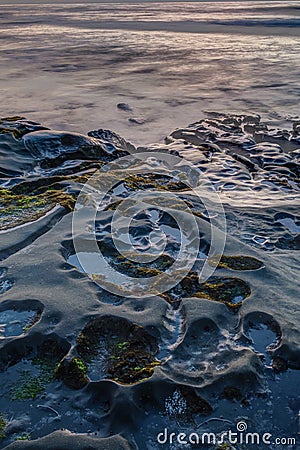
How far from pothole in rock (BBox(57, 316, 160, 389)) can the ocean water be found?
13.5 ft

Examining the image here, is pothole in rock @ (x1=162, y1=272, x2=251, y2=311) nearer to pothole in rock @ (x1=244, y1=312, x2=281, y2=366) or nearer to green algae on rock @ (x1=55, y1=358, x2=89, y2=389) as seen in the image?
pothole in rock @ (x1=244, y1=312, x2=281, y2=366)

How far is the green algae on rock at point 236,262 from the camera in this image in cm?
321

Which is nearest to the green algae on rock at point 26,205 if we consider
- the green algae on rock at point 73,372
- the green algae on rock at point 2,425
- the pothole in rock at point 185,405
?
the green algae on rock at point 73,372

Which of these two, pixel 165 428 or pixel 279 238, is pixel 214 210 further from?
pixel 165 428

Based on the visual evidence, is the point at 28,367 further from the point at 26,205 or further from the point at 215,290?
the point at 26,205

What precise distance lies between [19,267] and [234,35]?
56.5 ft

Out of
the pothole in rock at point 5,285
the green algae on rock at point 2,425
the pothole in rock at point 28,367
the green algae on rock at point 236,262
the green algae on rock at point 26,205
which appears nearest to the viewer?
the green algae on rock at point 2,425

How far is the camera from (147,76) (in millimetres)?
10438

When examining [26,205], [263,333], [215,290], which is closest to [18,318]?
[215,290]

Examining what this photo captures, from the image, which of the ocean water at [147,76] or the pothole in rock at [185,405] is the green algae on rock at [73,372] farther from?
the ocean water at [147,76]

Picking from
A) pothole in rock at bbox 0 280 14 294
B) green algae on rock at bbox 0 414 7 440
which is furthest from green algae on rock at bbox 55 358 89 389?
pothole in rock at bbox 0 280 14 294

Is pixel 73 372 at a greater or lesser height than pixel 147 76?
greater

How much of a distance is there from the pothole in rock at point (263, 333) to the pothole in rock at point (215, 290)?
0.14 meters

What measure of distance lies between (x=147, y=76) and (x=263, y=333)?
8812 millimetres
